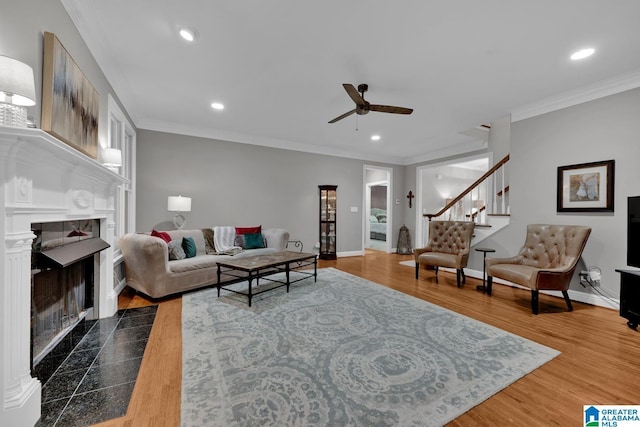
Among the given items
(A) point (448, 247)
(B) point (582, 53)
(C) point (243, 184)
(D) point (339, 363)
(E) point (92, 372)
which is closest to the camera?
(E) point (92, 372)

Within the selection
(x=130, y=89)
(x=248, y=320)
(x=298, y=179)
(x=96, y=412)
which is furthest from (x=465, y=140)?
(x=96, y=412)

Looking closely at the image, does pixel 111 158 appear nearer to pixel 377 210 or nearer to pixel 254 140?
pixel 254 140

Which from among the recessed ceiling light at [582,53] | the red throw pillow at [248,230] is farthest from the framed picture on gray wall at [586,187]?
the red throw pillow at [248,230]

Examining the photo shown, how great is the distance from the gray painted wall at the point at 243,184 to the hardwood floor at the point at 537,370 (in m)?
1.71

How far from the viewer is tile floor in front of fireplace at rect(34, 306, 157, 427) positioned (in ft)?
→ 4.68

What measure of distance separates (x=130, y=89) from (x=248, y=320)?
3.21 m

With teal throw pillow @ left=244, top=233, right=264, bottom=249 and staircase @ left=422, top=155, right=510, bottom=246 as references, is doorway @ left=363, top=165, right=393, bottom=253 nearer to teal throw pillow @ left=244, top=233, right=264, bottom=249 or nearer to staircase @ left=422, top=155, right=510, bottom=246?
staircase @ left=422, top=155, right=510, bottom=246

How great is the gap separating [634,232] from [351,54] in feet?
10.7

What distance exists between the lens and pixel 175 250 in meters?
3.68

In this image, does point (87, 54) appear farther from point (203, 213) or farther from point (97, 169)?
point (203, 213)

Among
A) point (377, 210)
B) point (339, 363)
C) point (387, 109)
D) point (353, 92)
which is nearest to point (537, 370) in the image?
point (339, 363)

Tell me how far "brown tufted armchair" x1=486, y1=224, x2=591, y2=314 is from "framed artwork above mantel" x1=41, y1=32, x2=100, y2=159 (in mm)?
4497

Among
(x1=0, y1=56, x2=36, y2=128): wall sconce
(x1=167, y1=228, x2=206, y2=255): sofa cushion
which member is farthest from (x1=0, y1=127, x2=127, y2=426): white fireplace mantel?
(x1=167, y1=228, x2=206, y2=255): sofa cushion

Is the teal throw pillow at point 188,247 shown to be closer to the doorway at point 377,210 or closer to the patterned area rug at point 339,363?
the patterned area rug at point 339,363
